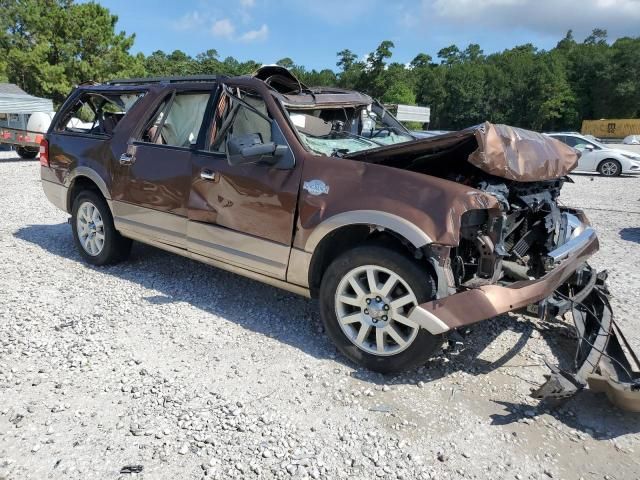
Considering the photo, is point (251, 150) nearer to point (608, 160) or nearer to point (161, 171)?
point (161, 171)

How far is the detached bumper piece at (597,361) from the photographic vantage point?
111 inches

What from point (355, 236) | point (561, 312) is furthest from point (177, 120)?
point (561, 312)

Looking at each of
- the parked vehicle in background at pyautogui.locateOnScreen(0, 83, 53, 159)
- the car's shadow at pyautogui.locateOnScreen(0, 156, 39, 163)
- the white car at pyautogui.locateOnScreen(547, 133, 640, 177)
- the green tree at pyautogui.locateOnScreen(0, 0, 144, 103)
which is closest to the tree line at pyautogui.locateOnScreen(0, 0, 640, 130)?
the green tree at pyautogui.locateOnScreen(0, 0, 144, 103)

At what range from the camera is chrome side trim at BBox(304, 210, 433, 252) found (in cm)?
306

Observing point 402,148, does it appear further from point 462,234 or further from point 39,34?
point 39,34

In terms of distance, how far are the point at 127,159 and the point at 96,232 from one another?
1.04 meters

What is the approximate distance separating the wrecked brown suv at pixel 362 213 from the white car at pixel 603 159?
1397cm

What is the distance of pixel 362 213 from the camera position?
329 centimetres

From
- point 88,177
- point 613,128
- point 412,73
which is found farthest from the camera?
point 412,73

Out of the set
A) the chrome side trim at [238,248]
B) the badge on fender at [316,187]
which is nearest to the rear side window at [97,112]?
the chrome side trim at [238,248]

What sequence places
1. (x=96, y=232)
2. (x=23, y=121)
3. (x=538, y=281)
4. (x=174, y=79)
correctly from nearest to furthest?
(x=538, y=281)
(x=174, y=79)
(x=96, y=232)
(x=23, y=121)

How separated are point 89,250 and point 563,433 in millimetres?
4795

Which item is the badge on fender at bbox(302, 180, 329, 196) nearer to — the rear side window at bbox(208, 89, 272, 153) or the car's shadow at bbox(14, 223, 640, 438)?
the rear side window at bbox(208, 89, 272, 153)

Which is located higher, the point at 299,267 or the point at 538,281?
the point at 538,281
